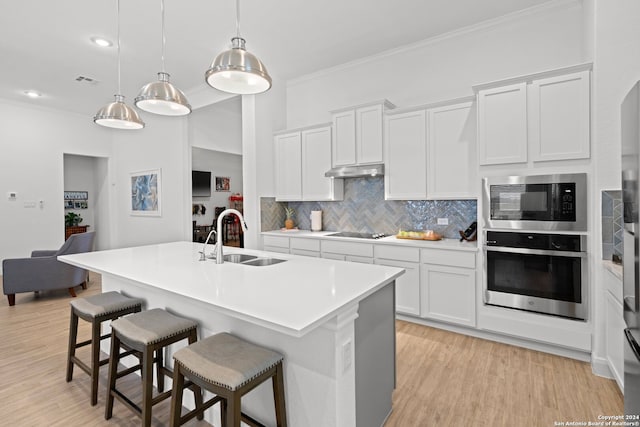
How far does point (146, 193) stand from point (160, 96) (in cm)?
486

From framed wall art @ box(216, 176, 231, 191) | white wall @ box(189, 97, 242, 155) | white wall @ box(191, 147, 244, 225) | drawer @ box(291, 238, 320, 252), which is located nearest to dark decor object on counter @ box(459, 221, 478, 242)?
drawer @ box(291, 238, 320, 252)

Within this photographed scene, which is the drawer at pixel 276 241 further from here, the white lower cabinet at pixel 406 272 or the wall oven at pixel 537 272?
the wall oven at pixel 537 272

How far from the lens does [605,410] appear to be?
6.48 feet

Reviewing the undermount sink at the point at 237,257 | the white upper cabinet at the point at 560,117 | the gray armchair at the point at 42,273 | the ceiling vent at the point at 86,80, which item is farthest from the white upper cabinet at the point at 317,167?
the ceiling vent at the point at 86,80

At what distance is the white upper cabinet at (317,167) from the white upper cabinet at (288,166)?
9cm

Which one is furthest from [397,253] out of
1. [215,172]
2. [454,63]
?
[215,172]

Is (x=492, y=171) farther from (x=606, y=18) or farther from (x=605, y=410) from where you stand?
(x=605, y=410)

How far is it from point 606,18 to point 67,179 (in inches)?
358

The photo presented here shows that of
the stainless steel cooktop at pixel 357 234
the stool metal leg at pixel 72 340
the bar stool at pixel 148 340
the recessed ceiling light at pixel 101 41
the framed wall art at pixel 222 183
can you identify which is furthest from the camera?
the framed wall art at pixel 222 183

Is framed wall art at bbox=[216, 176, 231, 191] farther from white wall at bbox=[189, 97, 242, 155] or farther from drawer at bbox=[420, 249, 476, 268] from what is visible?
drawer at bbox=[420, 249, 476, 268]

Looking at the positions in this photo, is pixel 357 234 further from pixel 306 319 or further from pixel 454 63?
pixel 306 319

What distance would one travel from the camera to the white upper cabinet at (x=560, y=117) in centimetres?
251

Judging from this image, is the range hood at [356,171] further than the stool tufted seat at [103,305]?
Yes

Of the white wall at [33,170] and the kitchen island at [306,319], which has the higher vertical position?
the white wall at [33,170]
